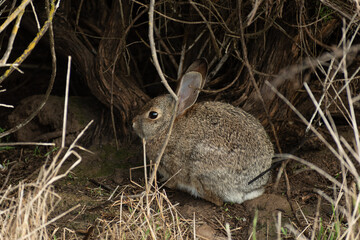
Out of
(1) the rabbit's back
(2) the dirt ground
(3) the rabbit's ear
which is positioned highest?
(3) the rabbit's ear

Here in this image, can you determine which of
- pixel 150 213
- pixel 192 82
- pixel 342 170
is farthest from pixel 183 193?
pixel 342 170

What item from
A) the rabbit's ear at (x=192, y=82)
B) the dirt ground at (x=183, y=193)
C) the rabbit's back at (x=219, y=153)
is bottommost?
the dirt ground at (x=183, y=193)

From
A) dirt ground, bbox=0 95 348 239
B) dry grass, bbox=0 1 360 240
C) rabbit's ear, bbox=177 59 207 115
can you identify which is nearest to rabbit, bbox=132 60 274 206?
rabbit's ear, bbox=177 59 207 115

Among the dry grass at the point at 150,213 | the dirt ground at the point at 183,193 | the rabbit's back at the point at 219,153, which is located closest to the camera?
the dry grass at the point at 150,213

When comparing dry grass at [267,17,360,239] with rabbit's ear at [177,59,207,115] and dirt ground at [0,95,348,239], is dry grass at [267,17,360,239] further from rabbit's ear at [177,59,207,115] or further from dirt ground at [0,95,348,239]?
rabbit's ear at [177,59,207,115]

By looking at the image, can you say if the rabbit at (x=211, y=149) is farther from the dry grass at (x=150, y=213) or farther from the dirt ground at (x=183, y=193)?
the dry grass at (x=150, y=213)

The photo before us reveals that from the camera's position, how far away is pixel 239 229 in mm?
4328

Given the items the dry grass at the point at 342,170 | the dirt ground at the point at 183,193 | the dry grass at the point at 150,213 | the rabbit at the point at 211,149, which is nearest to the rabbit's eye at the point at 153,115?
the rabbit at the point at 211,149

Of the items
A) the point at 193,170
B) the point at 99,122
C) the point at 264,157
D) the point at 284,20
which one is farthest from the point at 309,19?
the point at 99,122

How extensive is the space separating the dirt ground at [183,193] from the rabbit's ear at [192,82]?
0.83 meters

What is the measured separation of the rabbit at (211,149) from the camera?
4.59 m

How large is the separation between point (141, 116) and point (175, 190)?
859 mm

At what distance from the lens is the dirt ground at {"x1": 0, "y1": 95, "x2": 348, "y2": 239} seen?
4.30 meters

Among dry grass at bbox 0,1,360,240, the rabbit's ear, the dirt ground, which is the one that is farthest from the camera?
the rabbit's ear
